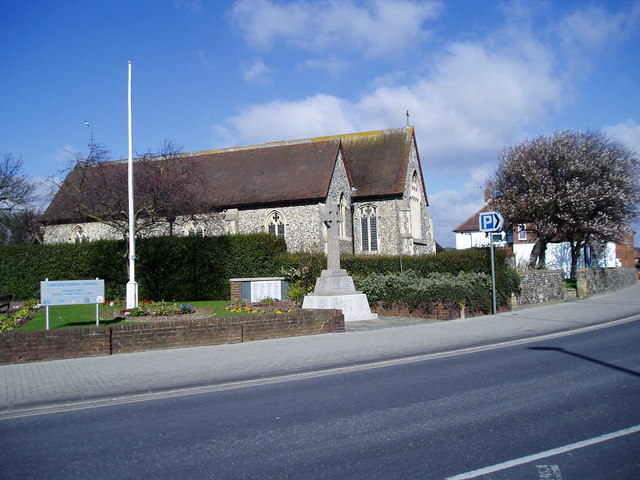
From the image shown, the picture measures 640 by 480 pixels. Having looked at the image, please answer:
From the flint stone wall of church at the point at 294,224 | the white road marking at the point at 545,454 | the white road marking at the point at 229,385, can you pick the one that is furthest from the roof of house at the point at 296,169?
the white road marking at the point at 545,454

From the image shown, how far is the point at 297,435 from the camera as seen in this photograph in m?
6.43

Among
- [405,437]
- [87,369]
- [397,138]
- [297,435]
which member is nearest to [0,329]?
[87,369]

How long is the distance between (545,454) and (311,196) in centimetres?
3002

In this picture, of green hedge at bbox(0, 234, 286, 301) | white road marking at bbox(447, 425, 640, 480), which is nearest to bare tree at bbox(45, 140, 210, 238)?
green hedge at bbox(0, 234, 286, 301)

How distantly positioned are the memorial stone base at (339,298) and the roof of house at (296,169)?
1642cm

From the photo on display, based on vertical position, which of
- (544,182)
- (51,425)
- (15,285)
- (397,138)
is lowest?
(51,425)

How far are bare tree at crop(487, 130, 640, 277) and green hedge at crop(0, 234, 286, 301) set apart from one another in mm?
15682

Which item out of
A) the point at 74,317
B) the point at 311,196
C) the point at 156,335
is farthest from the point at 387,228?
the point at 156,335

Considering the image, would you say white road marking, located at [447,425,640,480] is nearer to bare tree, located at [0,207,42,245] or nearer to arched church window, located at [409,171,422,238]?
arched church window, located at [409,171,422,238]

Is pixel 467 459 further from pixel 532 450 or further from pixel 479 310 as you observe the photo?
pixel 479 310

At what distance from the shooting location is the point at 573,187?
32.8 meters

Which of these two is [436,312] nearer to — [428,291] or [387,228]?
[428,291]

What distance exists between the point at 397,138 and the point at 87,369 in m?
34.1

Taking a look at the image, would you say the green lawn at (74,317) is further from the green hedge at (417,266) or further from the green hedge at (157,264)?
the green hedge at (417,266)
